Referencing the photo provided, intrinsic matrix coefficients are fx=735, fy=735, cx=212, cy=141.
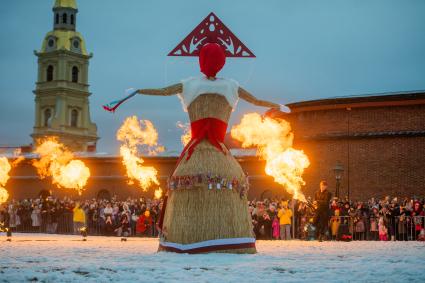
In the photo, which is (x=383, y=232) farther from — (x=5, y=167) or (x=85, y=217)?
(x=5, y=167)

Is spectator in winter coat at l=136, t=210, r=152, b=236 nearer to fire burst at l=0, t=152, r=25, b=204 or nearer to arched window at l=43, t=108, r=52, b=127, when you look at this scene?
fire burst at l=0, t=152, r=25, b=204

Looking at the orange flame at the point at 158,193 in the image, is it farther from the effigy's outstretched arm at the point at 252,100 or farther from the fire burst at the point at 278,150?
the effigy's outstretched arm at the point at 252,100

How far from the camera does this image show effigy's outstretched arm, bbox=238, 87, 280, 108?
554 inches

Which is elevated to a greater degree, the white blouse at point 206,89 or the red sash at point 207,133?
the white blouse at point 206,89

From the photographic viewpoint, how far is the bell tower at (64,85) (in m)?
104

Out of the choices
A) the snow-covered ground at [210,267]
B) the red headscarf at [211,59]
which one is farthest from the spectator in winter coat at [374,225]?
the red headscarf at [211,59]

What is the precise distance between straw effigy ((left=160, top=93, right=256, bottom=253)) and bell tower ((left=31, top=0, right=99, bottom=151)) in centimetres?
9193

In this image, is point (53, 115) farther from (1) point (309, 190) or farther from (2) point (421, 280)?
(2) point (421, 280)

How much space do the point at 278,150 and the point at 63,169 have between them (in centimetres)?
2684

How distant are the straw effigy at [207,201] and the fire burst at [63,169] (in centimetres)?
3767

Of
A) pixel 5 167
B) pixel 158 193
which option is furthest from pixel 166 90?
pixel 5 167

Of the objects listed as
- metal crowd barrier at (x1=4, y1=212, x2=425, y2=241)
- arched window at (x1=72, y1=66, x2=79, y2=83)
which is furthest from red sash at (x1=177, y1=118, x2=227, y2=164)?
arched window at (x1=72, y1=66, x2=79, y2=83)

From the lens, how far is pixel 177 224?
12969mm

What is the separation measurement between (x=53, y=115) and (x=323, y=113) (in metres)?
72.9
